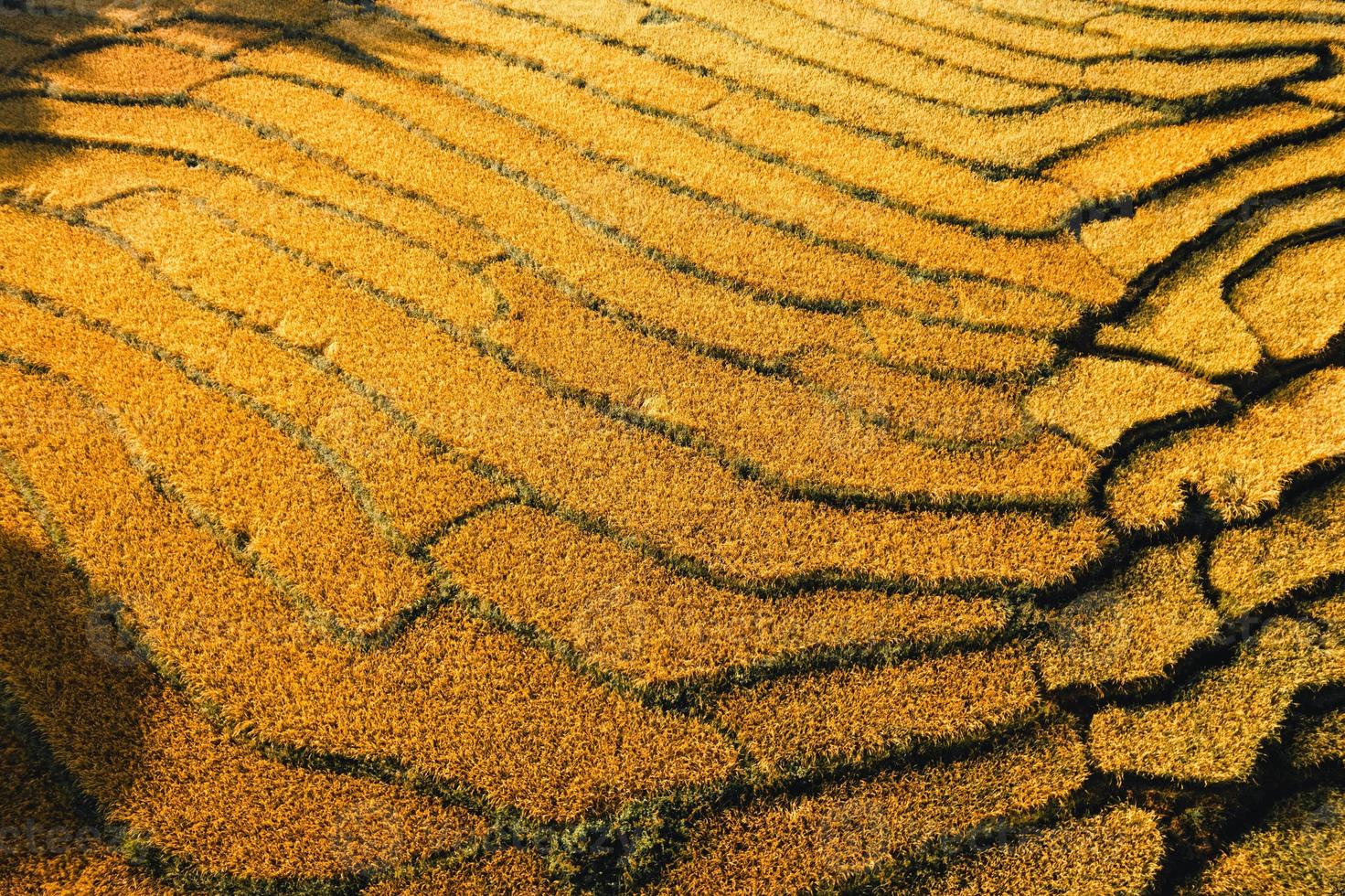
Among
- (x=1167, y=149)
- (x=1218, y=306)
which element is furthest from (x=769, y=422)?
(x=1167, y=149)

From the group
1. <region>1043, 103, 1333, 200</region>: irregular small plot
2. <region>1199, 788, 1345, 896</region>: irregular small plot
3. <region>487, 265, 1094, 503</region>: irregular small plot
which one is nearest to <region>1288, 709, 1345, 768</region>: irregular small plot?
<region>1199, 788, 1345, 896</region>: irregular small plot

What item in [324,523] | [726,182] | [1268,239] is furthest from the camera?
[726,182]

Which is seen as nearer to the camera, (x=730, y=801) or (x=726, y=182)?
(x=730, y=801)

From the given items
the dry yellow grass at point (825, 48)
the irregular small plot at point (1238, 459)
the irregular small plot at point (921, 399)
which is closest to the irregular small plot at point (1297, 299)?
the irregular small plot at point (1238, 459)

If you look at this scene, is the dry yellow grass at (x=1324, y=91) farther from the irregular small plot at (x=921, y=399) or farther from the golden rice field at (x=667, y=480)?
the irregular small plot at (x=921, y=399)

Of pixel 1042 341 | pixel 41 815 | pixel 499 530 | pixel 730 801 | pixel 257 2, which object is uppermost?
pixel 257 2

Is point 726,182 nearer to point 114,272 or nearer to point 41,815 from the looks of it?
point 114,272

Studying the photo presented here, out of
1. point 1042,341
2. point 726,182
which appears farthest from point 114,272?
point 1042,341
